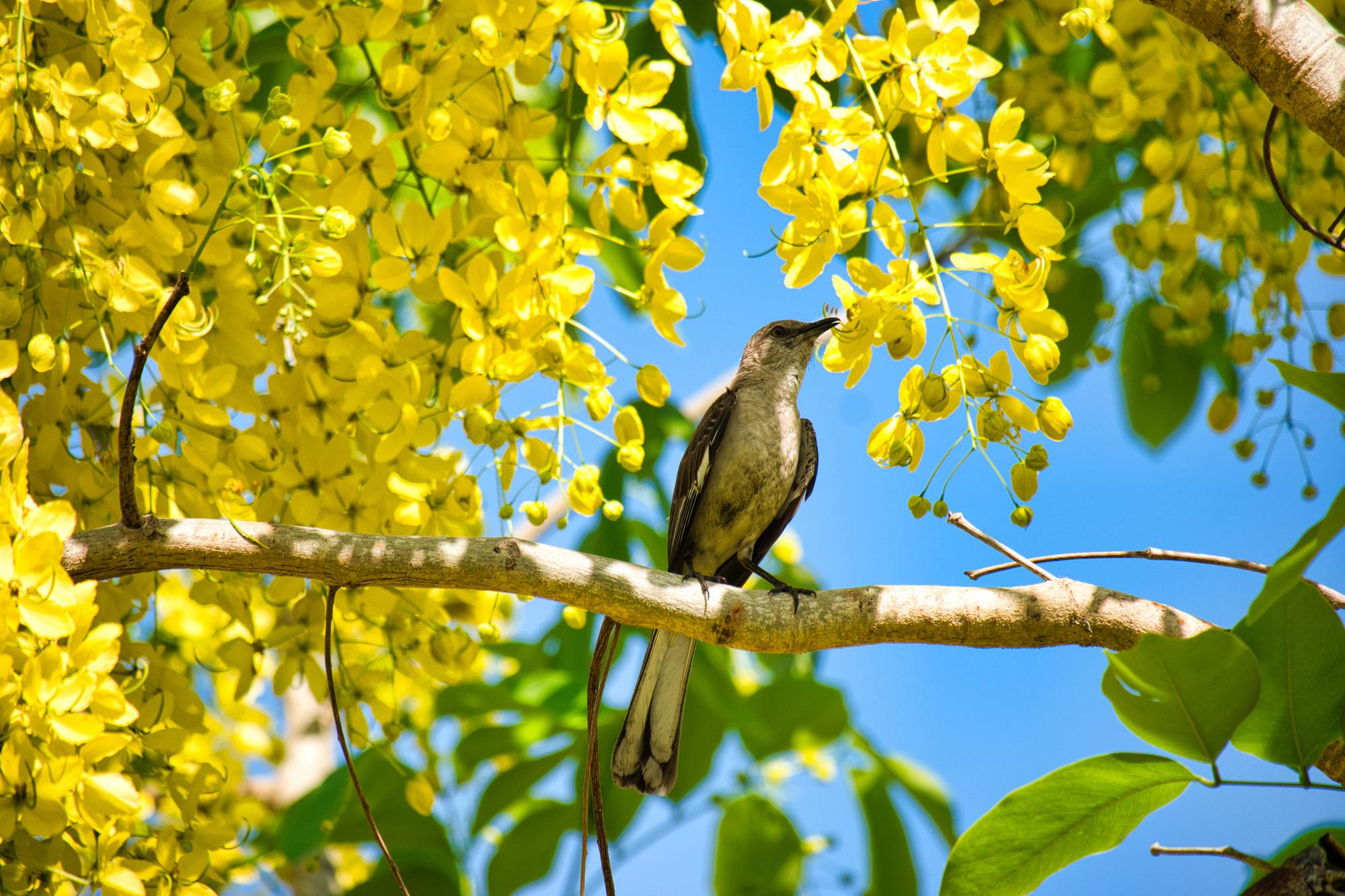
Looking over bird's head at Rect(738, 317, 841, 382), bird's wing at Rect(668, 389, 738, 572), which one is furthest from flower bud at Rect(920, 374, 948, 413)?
bird's head at Rect(738, 317, 841, 382)

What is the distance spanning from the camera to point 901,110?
1.83m

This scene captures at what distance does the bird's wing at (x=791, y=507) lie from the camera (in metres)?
3.28

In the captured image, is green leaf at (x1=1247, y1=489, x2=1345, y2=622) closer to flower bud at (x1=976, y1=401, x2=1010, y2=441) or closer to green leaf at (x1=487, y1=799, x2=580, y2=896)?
flower bud at (x1=976, y1=401, x2=1010, y2=441)

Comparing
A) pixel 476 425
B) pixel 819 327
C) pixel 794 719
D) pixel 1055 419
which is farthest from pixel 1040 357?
pixel 819 327

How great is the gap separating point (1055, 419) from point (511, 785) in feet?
5.04

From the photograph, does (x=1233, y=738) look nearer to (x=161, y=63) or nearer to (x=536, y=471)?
(x=536, y=471)

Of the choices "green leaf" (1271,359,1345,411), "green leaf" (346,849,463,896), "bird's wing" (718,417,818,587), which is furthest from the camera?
"bird's wing" (718,417,818,587)

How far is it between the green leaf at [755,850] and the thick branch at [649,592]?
0.86 m

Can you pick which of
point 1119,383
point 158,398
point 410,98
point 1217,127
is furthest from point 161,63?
point 1119,383

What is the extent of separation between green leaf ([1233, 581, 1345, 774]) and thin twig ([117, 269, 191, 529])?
4.66ft

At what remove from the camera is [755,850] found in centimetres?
260

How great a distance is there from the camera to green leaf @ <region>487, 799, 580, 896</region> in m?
2.51

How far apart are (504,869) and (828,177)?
1.70 meters

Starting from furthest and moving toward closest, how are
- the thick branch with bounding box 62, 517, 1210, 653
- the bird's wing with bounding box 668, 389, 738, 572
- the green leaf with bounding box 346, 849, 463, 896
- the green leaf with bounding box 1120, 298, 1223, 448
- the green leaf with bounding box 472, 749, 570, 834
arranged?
the green leaf with bounding box 1120, 298, 1223, 448, the bird's wing with bounding box 668, 389, 738, 572, the green leaf with bounding box 472, 749, 570, 834, the green leaf with bounding box 346, 849, 463, 896, the thick branch with bounding box 62, 517, 1210, 653
